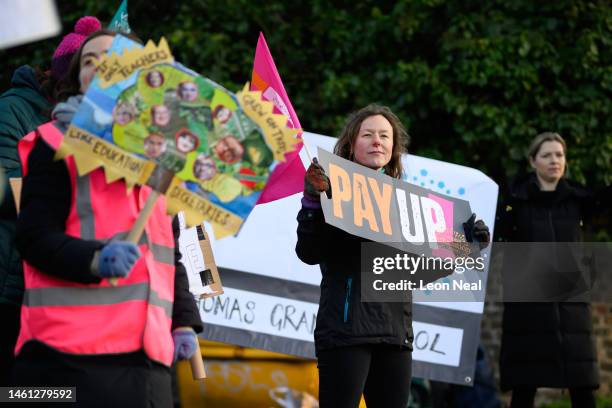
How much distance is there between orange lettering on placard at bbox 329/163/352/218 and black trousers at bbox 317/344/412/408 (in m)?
0.56

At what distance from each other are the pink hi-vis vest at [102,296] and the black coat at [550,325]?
4.02 metres

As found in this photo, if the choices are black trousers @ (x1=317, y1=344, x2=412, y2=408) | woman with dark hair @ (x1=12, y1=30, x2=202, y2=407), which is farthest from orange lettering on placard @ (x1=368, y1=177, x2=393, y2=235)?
woman with dark hair @ (x1=12, y1=30, x2=202, y2=407)

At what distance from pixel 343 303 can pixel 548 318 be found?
262cm

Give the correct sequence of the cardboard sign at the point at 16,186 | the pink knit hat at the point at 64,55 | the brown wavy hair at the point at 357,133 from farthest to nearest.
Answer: the brown wavy hair at the point at 357,133 → the pink knit hat at the point at 64,55 → the cardboard sign at the point at 16,186

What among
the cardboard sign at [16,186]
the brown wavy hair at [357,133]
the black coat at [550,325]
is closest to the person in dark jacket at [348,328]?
the brown wavy hair at [357,133]

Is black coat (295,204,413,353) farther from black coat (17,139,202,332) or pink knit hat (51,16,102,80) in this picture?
black coat (17,139,202,332)

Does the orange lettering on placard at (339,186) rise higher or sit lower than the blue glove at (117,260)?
higher

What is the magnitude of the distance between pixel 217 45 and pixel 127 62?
5.84m

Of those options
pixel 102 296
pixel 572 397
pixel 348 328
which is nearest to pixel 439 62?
pixel 572 397

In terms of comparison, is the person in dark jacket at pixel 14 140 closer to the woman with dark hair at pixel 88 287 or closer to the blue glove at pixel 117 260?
the woman with dark hair at pixel 88 287

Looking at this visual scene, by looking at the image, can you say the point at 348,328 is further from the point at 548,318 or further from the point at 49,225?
the point at 548,318

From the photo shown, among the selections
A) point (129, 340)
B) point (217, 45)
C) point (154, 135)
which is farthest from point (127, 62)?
point (217, 45)

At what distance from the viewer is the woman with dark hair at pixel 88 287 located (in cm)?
279

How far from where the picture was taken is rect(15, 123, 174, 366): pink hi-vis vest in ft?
9.25
